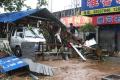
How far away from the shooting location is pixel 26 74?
39.3 feet

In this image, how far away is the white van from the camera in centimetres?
1930

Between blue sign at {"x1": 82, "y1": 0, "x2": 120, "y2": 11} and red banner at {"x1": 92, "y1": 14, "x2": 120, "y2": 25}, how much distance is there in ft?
2.79

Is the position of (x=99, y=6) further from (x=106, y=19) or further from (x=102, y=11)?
(x=106, y=19)

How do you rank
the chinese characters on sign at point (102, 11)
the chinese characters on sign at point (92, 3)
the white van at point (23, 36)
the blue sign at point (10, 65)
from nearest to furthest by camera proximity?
1. the blue sign at point (10, 65)
2. the chinese characters on sign at point (102, 11)
3. the white van at point (23, 36)
4. the chinese characters on sign at point (92, 3)

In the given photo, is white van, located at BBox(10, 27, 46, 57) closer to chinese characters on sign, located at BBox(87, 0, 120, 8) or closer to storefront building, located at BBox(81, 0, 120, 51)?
storefront building, located at BBox(81, 0, 120, 51)

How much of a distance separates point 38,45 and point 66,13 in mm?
21259

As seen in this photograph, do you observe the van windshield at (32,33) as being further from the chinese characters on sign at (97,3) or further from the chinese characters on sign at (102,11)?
the chinese characters on sign at (97,3)

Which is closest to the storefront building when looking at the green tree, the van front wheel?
the green tree

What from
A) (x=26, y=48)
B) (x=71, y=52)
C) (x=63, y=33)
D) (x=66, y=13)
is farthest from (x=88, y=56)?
(x=66, y=13)

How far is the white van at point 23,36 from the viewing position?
19.3m

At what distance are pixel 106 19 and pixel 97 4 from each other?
1.26 meters

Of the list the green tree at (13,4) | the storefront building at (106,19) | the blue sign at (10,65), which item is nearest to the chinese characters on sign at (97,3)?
the storefront building at (106,19)

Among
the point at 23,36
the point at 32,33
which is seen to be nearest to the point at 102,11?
the point at 32,33

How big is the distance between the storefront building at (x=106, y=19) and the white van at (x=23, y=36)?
4.12m
